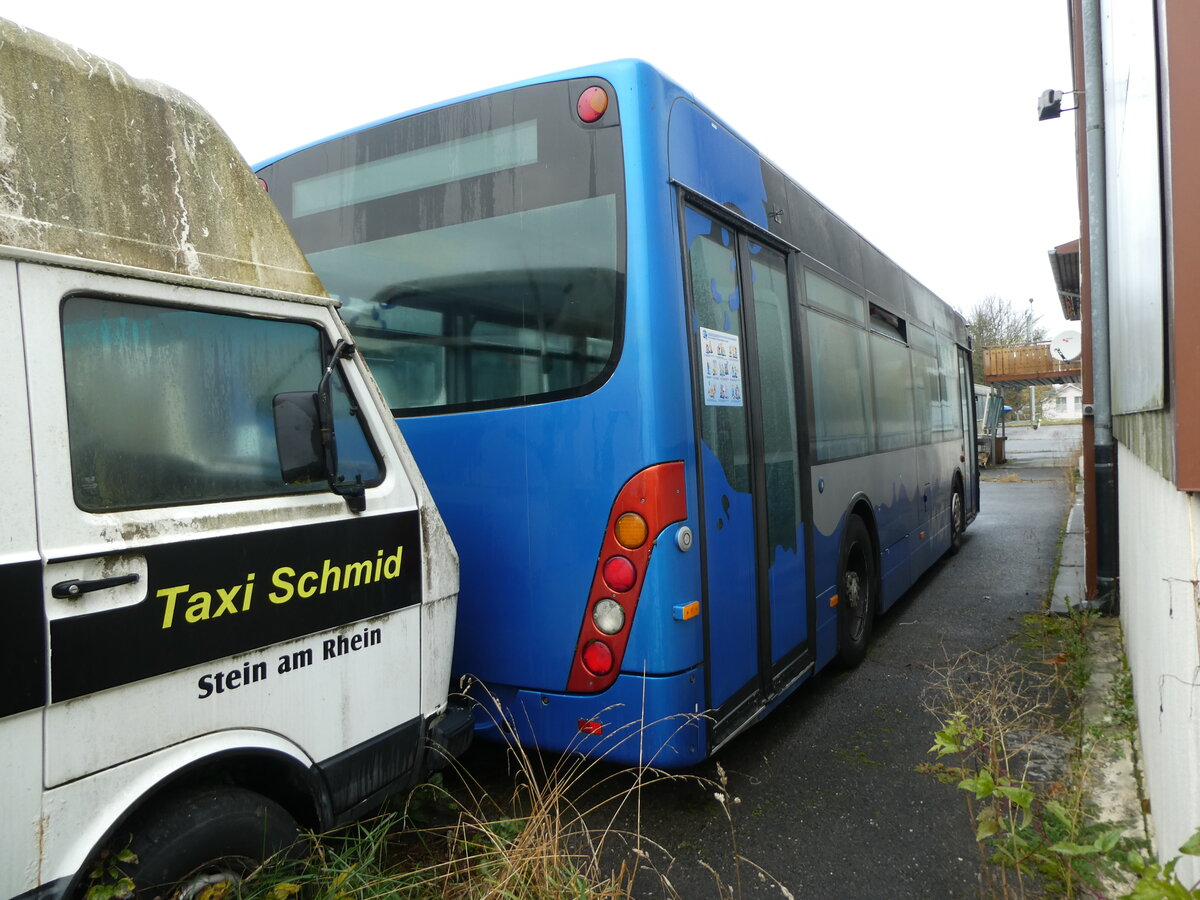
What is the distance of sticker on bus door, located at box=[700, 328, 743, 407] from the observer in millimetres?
3539

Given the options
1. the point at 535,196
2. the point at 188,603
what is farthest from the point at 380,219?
the point at 188,603

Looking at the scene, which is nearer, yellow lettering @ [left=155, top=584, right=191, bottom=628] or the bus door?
yellow lettering @ [left=155, top=584, right=191, bottom=628]

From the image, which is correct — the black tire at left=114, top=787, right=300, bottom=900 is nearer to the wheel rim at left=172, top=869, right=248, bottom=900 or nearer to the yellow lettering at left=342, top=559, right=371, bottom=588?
the wheel rim at left=172, top=869, right=248, bottom=900

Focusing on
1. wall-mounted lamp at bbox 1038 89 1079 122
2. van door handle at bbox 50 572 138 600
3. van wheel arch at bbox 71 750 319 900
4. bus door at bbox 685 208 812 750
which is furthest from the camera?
wall-mounted lamp at bbox 1038 89 1079 122

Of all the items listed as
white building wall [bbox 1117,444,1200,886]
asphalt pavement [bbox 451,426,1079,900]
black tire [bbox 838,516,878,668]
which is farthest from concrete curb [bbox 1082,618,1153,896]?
black tire [bbox 838,516,878,668]

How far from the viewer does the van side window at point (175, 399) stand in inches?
77.6

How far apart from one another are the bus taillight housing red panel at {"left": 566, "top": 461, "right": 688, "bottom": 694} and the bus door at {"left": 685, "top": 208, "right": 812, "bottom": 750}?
30 centimetres

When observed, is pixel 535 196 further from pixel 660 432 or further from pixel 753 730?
pixel 753 730

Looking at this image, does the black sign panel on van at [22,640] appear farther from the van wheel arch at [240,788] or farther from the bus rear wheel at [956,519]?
the bus rear wheel at [956,519]

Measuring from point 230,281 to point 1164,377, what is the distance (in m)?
2.57

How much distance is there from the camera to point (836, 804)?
12.0 ft

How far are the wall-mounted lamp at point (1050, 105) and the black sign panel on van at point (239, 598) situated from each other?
779cm

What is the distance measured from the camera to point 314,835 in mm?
2332

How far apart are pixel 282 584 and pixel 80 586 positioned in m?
0.55
